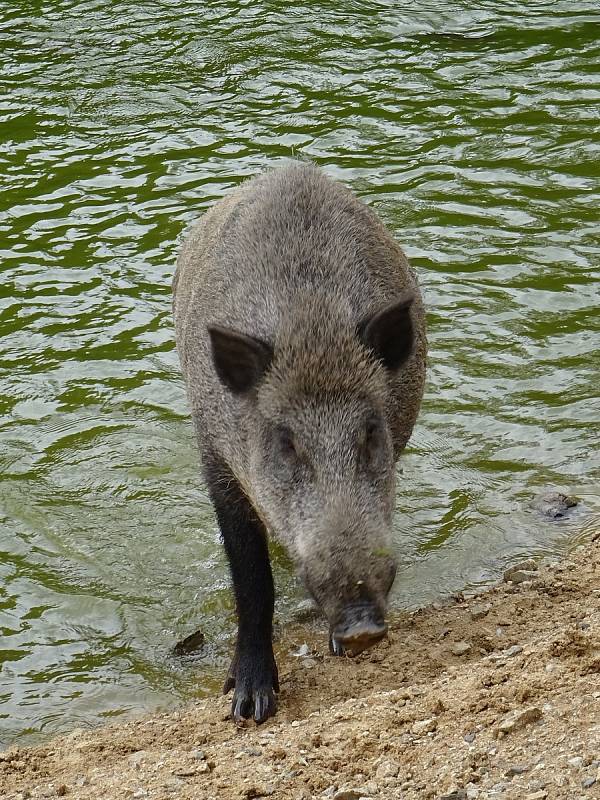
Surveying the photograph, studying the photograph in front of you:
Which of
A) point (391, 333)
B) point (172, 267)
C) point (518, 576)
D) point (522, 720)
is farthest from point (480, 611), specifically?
point (172, 267)

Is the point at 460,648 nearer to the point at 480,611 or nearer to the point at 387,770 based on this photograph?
the point at 480,611

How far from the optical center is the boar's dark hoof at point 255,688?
5.77 metres

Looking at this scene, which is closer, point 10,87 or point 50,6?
point 10,87

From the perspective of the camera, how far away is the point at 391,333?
5219mm

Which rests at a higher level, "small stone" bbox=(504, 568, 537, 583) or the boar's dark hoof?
the boar's dark hoof

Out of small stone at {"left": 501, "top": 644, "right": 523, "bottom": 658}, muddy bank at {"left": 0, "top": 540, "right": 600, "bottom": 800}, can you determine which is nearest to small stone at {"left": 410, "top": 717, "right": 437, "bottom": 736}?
muddy bank at {"left": 0, "top": 540, "right": 600, "bottom": 800}

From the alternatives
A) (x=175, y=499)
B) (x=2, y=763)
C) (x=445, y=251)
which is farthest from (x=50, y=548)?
(x=445, y=251)

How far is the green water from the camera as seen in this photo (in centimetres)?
695

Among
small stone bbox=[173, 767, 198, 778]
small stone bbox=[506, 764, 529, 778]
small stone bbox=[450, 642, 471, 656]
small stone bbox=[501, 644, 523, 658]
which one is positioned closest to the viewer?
small stone bbox=[506, 764, 529, 778]

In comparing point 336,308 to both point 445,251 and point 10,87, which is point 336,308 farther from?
point 10,87

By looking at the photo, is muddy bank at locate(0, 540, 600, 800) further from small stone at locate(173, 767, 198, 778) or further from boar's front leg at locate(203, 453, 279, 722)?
boar's front leg at locate(203, 453, 279, 722)

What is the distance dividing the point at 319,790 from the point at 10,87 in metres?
11.6

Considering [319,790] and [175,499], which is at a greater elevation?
[319,790]

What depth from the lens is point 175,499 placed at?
25.4 feet
